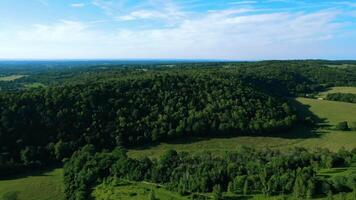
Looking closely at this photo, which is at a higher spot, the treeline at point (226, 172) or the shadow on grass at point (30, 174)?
the treeline at point (226, 172)

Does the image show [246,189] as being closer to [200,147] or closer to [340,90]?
[200,147]

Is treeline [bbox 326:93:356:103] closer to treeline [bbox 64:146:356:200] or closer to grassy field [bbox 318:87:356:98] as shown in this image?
grassy field [bbox 318:87:356:98]

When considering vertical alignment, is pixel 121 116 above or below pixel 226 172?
above

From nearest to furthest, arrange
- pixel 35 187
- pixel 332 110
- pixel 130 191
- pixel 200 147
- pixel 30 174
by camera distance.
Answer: pixel 130 191
pixel 35 187
pixel 30 174
pixel 200 147
pixel 332 110

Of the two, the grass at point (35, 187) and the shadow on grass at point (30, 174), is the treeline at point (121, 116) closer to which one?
the shadow on grass at point (30, 174)

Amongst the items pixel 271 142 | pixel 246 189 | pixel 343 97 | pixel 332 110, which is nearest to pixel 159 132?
pixel 271 142

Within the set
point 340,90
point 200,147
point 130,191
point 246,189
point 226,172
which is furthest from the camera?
point 340,90

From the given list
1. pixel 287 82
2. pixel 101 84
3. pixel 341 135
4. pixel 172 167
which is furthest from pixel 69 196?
pixel 287 82

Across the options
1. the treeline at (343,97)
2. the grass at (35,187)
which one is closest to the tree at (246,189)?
the grass at (35,187)
